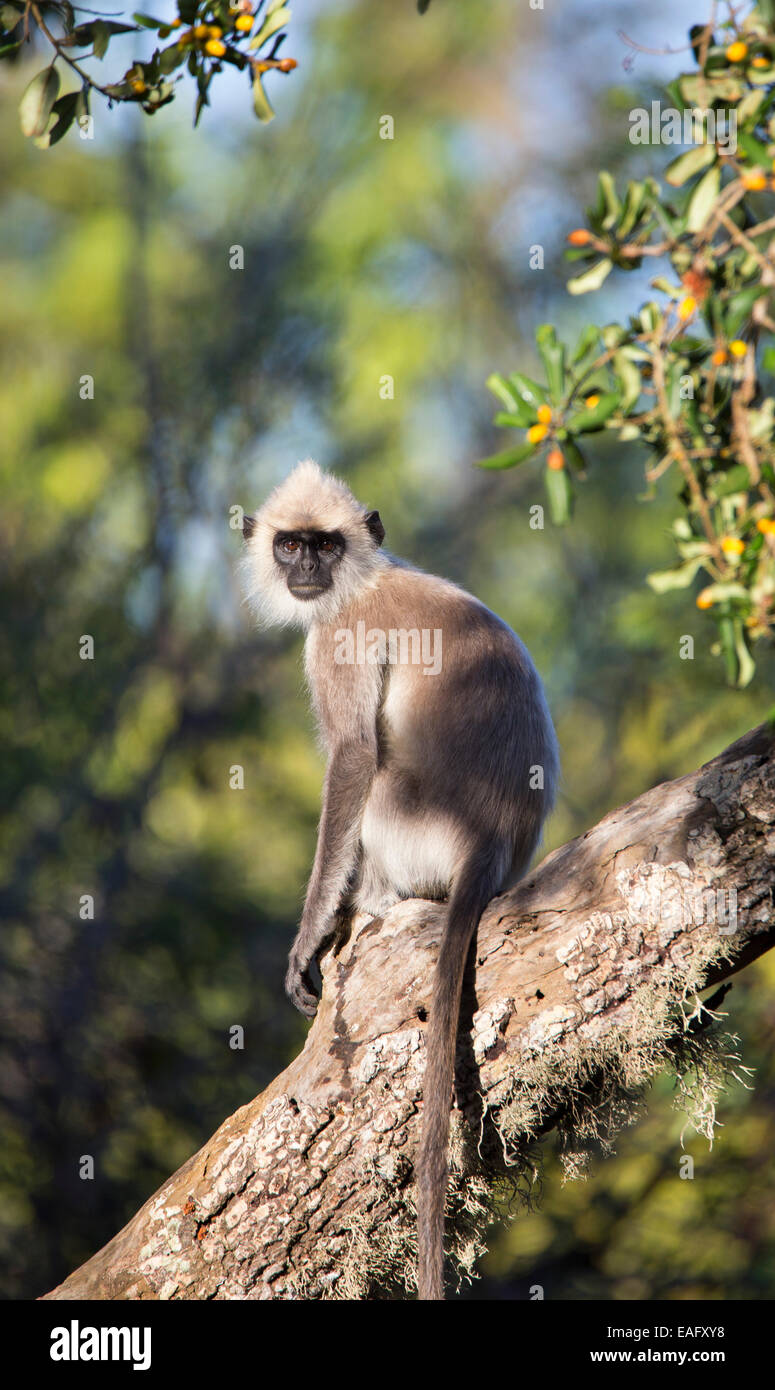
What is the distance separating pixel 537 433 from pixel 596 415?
78 millimetres

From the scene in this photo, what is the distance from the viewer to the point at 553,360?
147 centimetres

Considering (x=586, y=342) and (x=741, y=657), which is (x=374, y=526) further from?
(x=741, y=657)

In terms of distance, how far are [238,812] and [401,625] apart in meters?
4.76

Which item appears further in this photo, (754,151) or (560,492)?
(560,492)

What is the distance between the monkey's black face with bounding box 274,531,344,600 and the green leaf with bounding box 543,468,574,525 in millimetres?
2570

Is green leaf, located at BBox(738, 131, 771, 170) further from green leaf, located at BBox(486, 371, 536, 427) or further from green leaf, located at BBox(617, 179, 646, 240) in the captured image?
green leaf, located at BBox(486, 371, 536, 427)

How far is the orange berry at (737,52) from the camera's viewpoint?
56.0 inches

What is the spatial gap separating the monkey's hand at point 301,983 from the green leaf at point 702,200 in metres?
2.50

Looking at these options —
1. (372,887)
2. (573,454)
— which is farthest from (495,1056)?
(573,454)

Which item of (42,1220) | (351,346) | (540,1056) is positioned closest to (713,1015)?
(540,1056)

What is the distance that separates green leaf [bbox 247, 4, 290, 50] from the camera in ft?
6.94

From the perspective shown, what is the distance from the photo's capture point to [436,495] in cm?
898

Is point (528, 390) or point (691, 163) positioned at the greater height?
point (691, 163)

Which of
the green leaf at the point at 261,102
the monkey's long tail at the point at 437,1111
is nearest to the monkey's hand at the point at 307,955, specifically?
the monkey's long tail at the point at 437,1111
